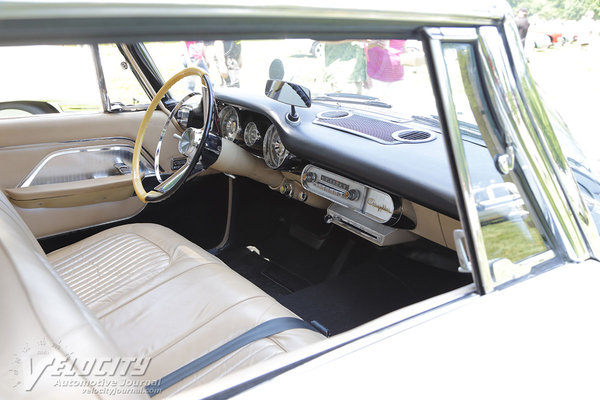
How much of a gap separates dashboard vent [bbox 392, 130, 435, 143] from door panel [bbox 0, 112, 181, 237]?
1307 millimetres

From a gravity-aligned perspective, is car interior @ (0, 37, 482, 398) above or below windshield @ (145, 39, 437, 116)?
below

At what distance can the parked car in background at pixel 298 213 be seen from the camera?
0.78 meters

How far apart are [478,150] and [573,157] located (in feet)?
1.64

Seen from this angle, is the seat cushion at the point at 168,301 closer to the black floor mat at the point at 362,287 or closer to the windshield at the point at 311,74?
the black floor mat at the point at 362,287

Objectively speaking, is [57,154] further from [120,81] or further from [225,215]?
[225,215]

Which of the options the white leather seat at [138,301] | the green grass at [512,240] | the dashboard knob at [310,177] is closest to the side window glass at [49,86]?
the white leather seat at [138,301]

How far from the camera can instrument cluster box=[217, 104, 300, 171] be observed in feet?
7.82

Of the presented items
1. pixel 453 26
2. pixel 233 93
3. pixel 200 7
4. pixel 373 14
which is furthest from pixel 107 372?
pixel 233 93

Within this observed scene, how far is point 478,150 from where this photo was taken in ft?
3.15

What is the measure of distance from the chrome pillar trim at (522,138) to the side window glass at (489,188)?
0.07 feet

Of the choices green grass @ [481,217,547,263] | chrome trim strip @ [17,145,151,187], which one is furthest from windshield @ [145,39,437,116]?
green grass @ [481,217,547,263]

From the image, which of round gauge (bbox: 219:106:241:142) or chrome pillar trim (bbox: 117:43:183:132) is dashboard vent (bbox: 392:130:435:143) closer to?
round gauge (bbox: 219:106:241:142)

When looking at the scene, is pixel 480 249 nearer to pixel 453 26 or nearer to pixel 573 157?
pixel 453 26

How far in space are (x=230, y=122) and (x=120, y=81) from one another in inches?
25.9
